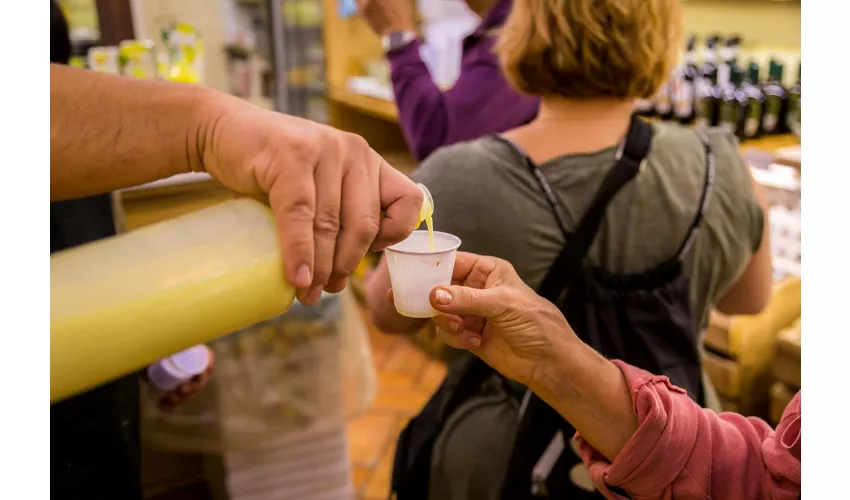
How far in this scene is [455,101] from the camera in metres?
1.57

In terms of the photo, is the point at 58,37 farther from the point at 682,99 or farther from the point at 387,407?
the point at 387,407

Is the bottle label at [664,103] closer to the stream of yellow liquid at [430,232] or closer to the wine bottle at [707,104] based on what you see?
the wine bottle at [707,104]

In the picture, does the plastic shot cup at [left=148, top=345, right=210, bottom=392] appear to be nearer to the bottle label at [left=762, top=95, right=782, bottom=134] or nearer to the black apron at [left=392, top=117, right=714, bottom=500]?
the black apron at [left=392, top=117, right=714, bottom=500]

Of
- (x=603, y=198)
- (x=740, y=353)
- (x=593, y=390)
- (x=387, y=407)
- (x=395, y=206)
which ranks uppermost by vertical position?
(x=395, y=206)

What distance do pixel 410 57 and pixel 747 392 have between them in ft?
3.59

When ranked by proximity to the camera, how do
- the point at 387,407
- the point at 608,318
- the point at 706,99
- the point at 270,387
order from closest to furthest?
the point at 608,318 → the point at 270,387 → the point at 706,99 → the point at 387,407

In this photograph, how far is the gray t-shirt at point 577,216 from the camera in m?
0.88

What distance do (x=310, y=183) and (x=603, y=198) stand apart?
1.71 feet

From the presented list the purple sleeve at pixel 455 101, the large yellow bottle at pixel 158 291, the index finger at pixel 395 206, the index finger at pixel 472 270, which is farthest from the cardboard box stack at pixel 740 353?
the large yellow bottle at pixel 158 291

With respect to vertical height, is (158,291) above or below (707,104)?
above

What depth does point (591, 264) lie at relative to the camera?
875 mm

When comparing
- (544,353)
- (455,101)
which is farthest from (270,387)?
(544,353)

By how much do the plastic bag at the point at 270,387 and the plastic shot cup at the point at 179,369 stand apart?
13.5 inches
